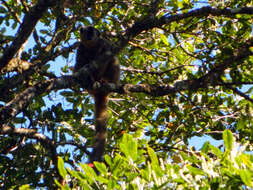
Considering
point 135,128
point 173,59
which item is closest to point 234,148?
point 135,128

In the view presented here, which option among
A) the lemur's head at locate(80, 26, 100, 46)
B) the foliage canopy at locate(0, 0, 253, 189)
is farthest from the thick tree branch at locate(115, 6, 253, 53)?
the lemur's head at locate(80, 26, 100, 46)

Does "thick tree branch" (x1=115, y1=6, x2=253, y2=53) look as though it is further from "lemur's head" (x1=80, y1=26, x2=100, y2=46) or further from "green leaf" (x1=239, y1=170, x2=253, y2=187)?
"green leaf" (x1=239, y1=170, x2=253, y2=187)

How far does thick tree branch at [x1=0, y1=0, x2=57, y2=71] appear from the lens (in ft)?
11.8

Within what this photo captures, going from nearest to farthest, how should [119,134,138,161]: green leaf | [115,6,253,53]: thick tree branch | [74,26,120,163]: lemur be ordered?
1. [119,134,138,161]: green leaf
2. [115,6,253,53]: thick tree branch
3. [74,26,120,163]: lemur

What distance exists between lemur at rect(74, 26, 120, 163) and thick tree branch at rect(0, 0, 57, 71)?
104cm

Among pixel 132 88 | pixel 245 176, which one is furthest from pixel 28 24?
pixel 245 176

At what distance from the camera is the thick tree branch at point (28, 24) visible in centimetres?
360

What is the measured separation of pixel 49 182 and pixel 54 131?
614 millimetres

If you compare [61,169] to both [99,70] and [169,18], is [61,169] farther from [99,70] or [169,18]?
[99,70]

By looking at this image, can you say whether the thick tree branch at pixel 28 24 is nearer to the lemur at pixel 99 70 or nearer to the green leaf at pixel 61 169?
the lemur at pixel 99 70

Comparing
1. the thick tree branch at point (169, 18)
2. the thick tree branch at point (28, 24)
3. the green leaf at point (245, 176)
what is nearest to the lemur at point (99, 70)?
the thick tree branch at point (169, 18)

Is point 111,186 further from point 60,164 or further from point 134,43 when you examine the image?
point 134,43

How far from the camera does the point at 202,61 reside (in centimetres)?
433

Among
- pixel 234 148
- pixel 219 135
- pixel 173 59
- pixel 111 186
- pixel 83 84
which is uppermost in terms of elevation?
pixel 173 59
